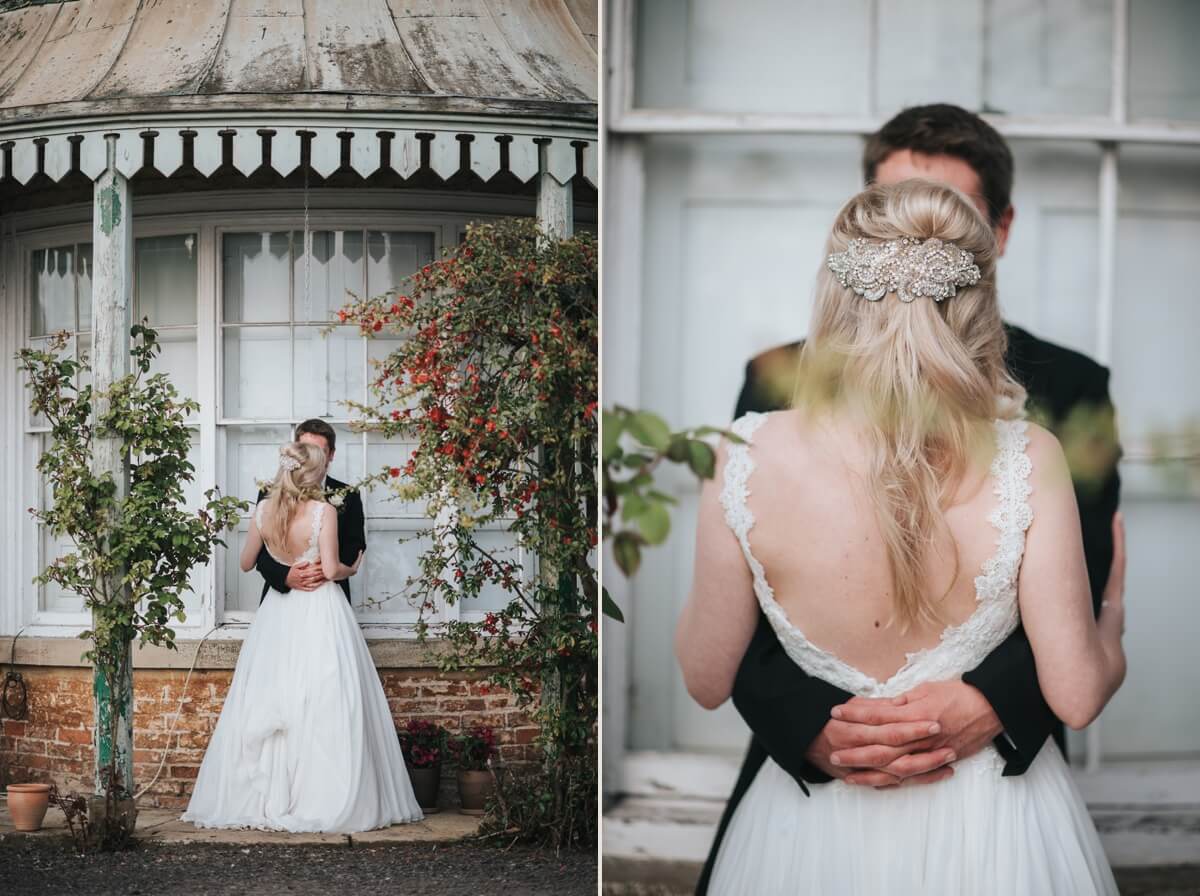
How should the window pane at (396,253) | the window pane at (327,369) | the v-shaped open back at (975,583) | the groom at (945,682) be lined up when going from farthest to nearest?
the window pane at (396,253)
the window pane at (327,369)
the groom at (945,682)
the v-shaped open back at (975,583)

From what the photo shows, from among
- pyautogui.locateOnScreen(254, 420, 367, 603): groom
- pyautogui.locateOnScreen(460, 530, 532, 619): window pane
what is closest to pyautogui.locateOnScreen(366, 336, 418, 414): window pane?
pyautogui.locateOnScreen(254, 420, 367, 603): groom

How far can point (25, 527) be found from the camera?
5.90 metres

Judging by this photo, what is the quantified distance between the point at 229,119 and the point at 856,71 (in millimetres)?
2959

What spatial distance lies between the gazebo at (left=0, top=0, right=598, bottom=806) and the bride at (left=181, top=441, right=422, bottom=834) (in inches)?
11.8

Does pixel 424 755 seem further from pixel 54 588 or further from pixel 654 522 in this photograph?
pixel 654 522

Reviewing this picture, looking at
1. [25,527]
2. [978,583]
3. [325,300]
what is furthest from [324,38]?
[978,583]

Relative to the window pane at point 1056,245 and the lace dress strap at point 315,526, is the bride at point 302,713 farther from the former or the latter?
the window pane at point 1056,245

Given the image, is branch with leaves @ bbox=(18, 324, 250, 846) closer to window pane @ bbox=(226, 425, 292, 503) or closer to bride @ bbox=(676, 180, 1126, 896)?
window pane @ bbox=(226, 425, 292, 503)

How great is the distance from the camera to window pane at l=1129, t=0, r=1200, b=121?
2.56 m

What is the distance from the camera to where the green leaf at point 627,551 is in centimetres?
255

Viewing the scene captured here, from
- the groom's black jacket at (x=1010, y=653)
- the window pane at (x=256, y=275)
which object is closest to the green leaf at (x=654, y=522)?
the groom's black jacket at (x=1010, y=653)

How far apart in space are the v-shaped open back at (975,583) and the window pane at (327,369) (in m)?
3.42

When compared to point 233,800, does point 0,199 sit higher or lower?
higher

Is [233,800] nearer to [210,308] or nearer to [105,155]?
[210,308]
